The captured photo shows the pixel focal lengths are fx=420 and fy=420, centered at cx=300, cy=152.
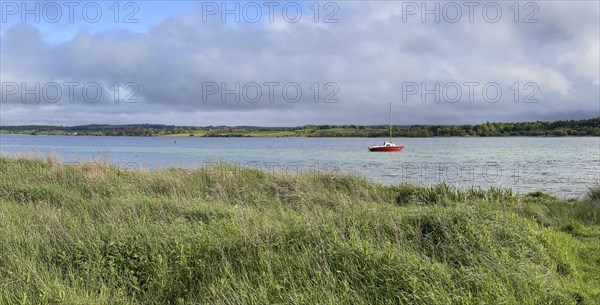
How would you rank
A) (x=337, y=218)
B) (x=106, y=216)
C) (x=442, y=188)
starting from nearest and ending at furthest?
(x=337, y=218), (x=106, y=216), (x=442, y=188)

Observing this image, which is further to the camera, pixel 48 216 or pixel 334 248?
pixel 48 216

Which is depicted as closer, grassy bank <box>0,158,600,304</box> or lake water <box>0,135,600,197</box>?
grassy bank <box>0,158,600,304</box>

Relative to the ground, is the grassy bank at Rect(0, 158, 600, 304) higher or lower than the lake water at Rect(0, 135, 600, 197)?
higher

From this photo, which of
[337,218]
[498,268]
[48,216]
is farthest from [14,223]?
[498,268]

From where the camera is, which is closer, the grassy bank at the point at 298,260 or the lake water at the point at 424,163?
the grassy bank at the point at 298,260

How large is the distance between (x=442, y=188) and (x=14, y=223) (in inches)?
484

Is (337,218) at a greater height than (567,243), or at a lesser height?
greater

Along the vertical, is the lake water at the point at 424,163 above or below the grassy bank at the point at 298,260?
below

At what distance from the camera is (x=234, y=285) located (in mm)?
5305

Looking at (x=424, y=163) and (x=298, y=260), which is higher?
(x=298, y=260)

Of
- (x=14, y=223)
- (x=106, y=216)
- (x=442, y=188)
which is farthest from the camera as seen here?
(x=442, y=188)

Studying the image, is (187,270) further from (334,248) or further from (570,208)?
(570,208)

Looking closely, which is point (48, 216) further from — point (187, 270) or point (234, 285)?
point (234, 285)

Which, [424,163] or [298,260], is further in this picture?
[424,163]
